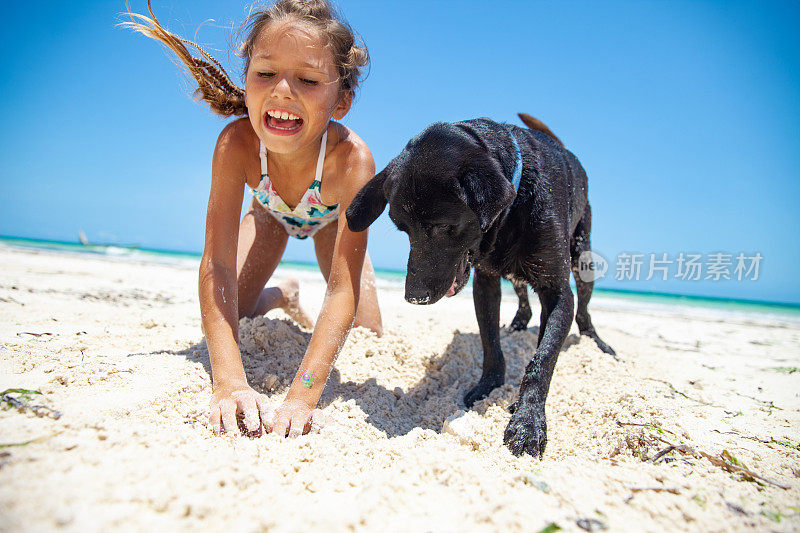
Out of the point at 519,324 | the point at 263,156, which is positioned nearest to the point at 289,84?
the point at 263,156

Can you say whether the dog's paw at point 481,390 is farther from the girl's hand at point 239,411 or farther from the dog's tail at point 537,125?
the dog's tail at point 537,125

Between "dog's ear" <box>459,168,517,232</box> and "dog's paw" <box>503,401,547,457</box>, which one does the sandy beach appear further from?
"dog's ear" <box>459,168,517,232</box>

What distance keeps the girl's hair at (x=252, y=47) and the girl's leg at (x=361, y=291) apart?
1096 millimetres

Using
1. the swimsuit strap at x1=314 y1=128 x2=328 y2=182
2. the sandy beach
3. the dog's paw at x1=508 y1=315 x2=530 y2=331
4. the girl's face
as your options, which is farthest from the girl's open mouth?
the dog's paw at x1=508 y1=315 x2=530 y2=331

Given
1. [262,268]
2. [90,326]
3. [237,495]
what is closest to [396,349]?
[262,268]

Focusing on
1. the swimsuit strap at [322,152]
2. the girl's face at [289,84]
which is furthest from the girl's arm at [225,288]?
the swimsuit strap at [322,152]

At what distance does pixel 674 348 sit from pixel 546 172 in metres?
4.19

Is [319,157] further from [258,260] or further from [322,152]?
[258,260]

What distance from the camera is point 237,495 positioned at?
3.88 ft

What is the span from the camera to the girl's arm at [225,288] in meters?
1.88

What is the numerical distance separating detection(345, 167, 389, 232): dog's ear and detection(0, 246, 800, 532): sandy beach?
96cm

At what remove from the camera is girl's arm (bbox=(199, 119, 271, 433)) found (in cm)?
188

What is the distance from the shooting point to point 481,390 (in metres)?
2.63

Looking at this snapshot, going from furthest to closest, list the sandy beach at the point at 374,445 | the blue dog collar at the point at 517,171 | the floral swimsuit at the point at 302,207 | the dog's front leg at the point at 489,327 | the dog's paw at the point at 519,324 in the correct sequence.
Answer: the dog's paw at the point at 519,324
the floral swimsuit at the point at 302,207
the dog's front leg at the point at 489,327
the blue dog collar at the point at 517,171
the sandy beach at the point at 374,445
